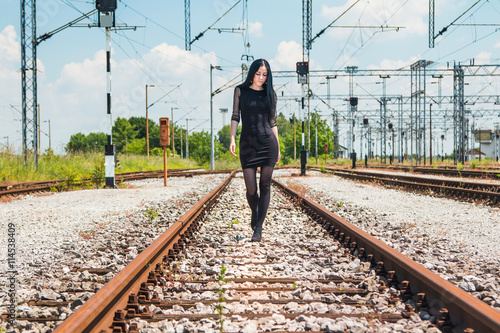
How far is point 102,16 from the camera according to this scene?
15.3 metres

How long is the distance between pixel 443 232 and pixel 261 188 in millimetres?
2632

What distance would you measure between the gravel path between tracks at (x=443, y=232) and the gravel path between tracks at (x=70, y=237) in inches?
113

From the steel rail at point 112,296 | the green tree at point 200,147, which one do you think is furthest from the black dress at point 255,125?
the green tree at point 200,147

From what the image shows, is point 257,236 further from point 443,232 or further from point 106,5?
point 106,5

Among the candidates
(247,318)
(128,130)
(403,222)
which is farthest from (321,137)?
(247,318)

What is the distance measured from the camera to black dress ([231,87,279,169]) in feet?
16.8

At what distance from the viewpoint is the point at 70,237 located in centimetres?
610

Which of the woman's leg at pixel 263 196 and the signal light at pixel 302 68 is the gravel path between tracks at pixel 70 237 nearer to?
the woman's leg at pixel 263 196

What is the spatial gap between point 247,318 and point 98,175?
585 inches

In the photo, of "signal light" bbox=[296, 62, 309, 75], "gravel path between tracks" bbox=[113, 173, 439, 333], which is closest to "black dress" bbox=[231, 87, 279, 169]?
"gravel path between tracks" bbox=[113, 173, 439, 333]

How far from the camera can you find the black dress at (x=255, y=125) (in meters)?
5.12

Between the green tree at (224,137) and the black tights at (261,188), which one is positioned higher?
the green tree at (224,137)

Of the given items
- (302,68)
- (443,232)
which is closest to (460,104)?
(302,68)

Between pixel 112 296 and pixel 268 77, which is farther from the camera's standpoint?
pixel 268 77
